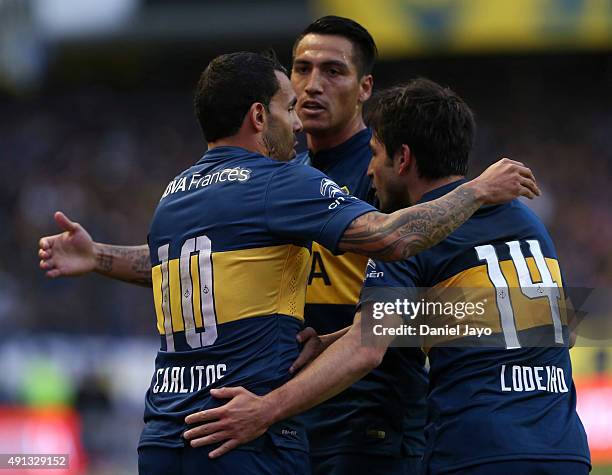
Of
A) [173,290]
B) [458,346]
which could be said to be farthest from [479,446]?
[173,290]

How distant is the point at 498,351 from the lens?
4.44 meters

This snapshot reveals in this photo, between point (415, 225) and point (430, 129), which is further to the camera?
point (430, 129)

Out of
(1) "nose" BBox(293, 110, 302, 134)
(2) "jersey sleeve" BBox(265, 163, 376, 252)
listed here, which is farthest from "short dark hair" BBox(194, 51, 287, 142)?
(2) "jersey sleeve" BBox(265, 163, 376, 252)

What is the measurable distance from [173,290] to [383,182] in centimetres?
102

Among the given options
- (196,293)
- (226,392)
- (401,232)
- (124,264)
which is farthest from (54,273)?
(401,232)

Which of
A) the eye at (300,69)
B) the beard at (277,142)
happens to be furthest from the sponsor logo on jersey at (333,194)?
the eye at (300,69)

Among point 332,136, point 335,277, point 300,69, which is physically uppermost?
point 300,69

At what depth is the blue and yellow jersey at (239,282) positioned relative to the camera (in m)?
4.41

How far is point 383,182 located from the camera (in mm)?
4930

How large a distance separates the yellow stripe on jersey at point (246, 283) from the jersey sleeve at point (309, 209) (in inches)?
5.1

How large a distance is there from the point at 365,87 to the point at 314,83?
0.33 meters

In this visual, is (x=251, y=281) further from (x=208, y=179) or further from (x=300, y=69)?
(x=300, y=69)

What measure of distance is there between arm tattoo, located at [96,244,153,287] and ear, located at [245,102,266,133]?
133 cm

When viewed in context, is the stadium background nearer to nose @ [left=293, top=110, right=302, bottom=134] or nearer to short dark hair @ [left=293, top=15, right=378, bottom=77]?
short dark hair @ [left=293, top=15, right=378, bottom=77]
